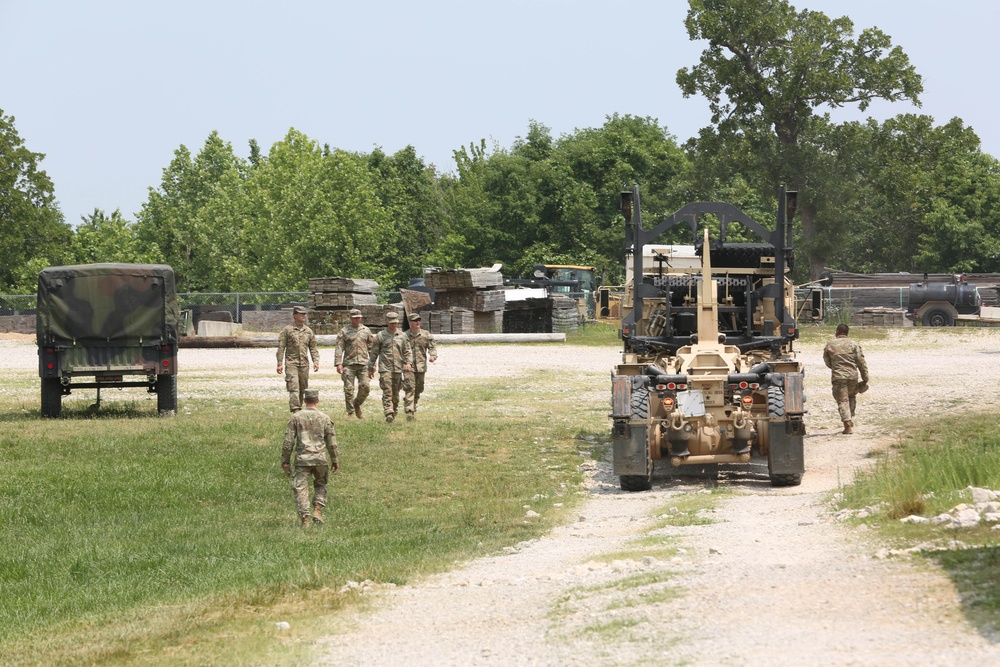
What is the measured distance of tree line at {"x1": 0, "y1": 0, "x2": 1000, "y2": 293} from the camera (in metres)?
56.4

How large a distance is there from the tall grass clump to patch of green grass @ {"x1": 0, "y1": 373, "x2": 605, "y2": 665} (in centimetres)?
322

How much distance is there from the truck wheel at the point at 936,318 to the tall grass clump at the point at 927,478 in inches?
1352

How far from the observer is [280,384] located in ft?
98.9

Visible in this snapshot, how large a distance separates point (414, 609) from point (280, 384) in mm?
20446

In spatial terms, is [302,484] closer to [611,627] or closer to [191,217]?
[611,627]

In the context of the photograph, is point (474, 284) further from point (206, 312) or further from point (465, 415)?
point (465, 415)

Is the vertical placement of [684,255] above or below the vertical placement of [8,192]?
below

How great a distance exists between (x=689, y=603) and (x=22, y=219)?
223 ft

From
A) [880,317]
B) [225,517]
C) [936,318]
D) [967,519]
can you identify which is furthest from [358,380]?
[936,318]

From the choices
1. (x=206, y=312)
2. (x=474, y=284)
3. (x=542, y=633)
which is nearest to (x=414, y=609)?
(x=542, y=633)

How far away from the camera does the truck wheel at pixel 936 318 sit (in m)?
51.6

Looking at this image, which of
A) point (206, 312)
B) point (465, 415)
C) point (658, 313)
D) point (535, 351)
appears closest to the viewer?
point (658, 313)

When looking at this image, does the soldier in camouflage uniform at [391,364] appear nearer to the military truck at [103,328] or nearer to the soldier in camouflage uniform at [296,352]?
the soldier in camouflage uniform at [296,352]

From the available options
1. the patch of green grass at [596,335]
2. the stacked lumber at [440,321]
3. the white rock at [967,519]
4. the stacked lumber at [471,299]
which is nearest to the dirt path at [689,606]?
the white rock at [967,519]
